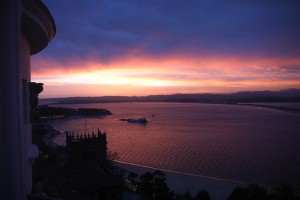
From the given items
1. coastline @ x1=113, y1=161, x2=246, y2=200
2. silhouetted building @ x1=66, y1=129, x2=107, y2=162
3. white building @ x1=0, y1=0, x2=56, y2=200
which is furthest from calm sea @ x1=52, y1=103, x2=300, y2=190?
white building @ x1=0, y1=0, x2=56, y2=200

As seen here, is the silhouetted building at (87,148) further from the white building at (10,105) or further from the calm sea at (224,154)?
the white building at (10,105)

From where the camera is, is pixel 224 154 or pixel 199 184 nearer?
pixel 199 184

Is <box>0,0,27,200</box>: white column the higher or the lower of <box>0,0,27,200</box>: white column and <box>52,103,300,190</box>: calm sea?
the higher

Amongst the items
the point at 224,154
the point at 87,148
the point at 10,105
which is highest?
the point at 10,105

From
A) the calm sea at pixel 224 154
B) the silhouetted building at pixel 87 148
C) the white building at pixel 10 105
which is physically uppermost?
the white building at pixel 10 105

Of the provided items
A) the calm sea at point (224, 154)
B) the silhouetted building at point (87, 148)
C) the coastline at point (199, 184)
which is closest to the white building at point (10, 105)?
the coastline at point (199, 184)

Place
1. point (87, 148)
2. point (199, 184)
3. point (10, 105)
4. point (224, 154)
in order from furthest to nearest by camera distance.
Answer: point (224, 154) < point (87, 148) < point (199, 184) < point (10, 105)

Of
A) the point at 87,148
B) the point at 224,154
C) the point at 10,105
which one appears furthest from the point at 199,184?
the point at 10,105

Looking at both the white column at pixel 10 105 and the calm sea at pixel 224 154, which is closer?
the white column at pixel 10 105

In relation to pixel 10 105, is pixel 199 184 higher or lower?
lower

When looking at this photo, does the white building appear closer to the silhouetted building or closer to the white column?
the white column

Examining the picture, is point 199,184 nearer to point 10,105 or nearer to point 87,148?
point 87,148

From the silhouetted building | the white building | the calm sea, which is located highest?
the white building

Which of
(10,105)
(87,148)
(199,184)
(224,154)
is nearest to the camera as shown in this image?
(10,105)
